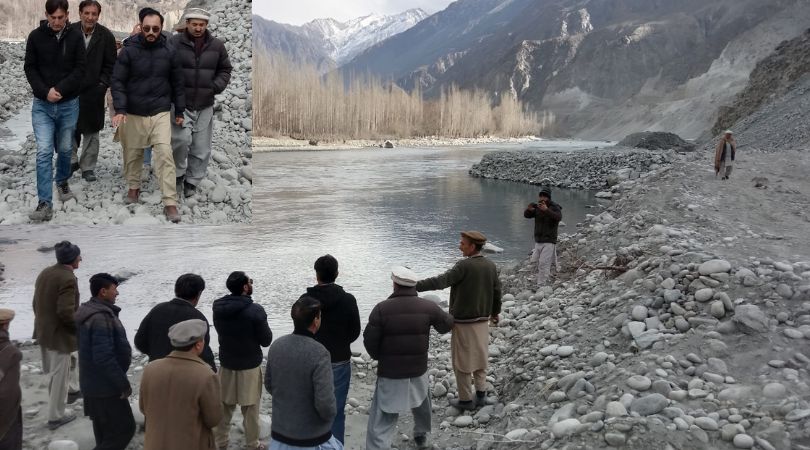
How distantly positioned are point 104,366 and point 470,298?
101 inches

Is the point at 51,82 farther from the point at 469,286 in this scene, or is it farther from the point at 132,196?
the point at 469,286

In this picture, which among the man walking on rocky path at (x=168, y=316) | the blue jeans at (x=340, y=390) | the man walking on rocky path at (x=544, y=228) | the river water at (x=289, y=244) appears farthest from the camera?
the river water at (x=289, y=244)

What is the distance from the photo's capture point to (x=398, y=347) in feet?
14.1

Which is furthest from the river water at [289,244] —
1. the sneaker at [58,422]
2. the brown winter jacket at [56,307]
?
the sneaker at [58,422]

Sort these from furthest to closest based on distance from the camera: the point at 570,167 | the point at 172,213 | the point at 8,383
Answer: the point at 570,167, the point at 172,213, the point at 8,383

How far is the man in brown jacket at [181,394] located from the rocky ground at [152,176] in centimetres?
219

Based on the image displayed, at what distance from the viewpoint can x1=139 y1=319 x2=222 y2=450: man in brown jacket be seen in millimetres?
3182

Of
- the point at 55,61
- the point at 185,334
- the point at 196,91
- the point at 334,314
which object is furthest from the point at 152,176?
the point at 185,334

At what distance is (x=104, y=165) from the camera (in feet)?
20.2

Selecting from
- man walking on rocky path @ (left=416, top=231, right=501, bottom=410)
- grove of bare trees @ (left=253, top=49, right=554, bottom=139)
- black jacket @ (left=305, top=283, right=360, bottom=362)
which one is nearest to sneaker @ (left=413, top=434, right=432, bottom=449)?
man walking on rocky path @ (left=416, top=231, right=501, bottom=410)

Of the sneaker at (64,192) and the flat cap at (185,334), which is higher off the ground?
the sneaker at (64,192)

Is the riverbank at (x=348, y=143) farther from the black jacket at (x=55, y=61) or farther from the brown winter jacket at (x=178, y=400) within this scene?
the brown winter jacket at (x=178, y=400)

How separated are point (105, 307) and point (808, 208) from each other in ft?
41.4

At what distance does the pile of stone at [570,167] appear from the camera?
26.1 m
